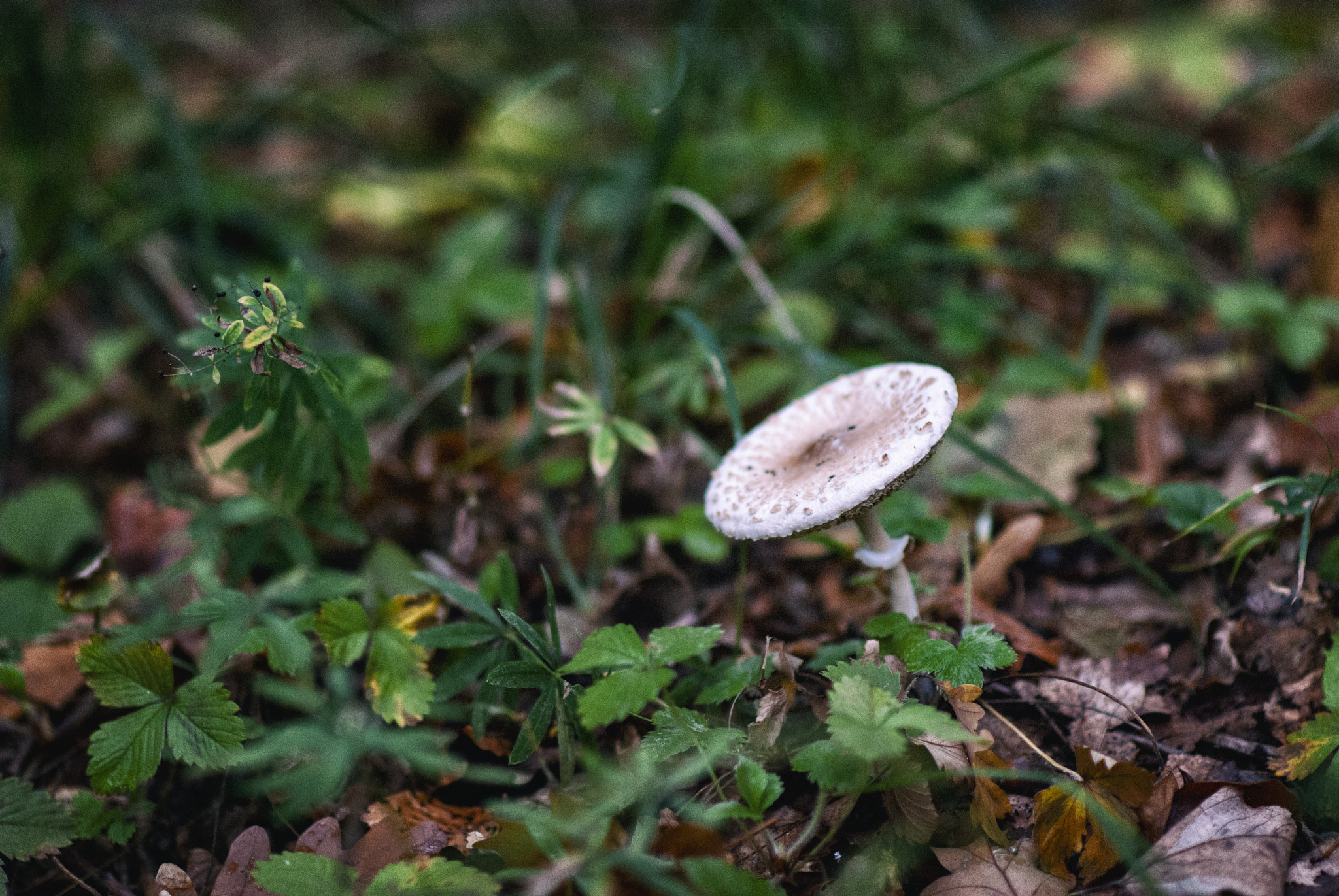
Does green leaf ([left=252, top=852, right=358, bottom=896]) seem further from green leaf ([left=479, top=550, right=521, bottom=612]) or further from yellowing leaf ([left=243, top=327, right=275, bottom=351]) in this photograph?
yellowing leaf ([left=243, top=327, right=275, bottom=351])

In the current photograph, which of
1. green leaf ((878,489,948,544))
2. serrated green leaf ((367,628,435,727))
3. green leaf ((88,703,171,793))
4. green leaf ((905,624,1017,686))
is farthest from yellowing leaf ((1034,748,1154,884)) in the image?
green leaf ((88,703,171,793))

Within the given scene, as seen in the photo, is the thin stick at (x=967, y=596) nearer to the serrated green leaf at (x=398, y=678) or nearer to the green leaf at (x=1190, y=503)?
the green leaf at (x=1190, y=503)

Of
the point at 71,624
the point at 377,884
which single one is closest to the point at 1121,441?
the point at 377,884

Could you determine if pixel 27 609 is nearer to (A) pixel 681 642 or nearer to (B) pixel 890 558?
(A) pixel 681 642

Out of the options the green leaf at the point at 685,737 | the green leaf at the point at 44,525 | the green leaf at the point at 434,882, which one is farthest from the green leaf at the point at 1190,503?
the green leaf at the point at 44,525

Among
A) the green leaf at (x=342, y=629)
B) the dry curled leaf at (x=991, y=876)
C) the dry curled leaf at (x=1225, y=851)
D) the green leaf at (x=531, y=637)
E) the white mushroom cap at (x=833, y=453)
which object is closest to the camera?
the dry curled leaf at (x=1225, y=851)
